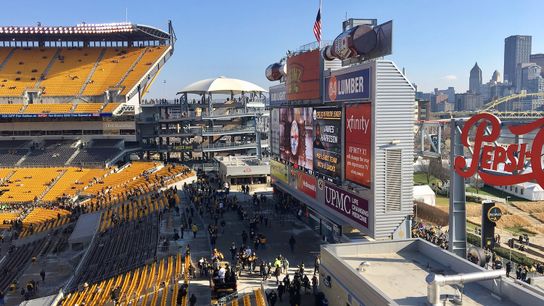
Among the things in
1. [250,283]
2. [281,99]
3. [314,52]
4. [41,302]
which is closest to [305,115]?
[314,52]

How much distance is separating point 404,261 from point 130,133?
53.0 metres

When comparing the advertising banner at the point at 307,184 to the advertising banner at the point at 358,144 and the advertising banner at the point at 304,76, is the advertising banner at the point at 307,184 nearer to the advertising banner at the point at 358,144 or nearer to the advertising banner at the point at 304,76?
the advertising banner at the point at 358,144

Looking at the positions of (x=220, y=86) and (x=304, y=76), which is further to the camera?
(x=220, y=86)

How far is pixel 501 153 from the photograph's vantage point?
13906mm

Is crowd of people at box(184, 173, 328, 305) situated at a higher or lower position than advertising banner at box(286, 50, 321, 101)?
lower

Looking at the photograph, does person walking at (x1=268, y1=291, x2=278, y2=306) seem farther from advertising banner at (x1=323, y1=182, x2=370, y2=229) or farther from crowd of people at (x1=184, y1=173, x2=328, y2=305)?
advertising banner at (x1=323, y1=182, x2=370, y2=229)

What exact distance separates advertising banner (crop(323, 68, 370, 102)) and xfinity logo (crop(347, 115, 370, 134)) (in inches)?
39.1

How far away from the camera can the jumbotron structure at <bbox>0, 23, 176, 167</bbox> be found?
206 feet

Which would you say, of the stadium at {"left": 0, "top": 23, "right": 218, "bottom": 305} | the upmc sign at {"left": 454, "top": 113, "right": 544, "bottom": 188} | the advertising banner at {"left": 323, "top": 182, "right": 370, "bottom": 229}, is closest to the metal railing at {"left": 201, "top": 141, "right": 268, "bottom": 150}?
the stadium at {"left": 0, "top": 23, "right": 218, "bottom": 305}

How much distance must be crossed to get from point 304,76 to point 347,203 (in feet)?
30.1

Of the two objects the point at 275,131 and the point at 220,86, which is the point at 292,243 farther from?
the point at 220,86

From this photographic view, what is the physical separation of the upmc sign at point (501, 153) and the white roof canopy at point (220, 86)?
49682 mm

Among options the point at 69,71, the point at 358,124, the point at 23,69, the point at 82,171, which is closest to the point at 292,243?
the point at 358,124

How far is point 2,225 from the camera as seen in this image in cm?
4041
